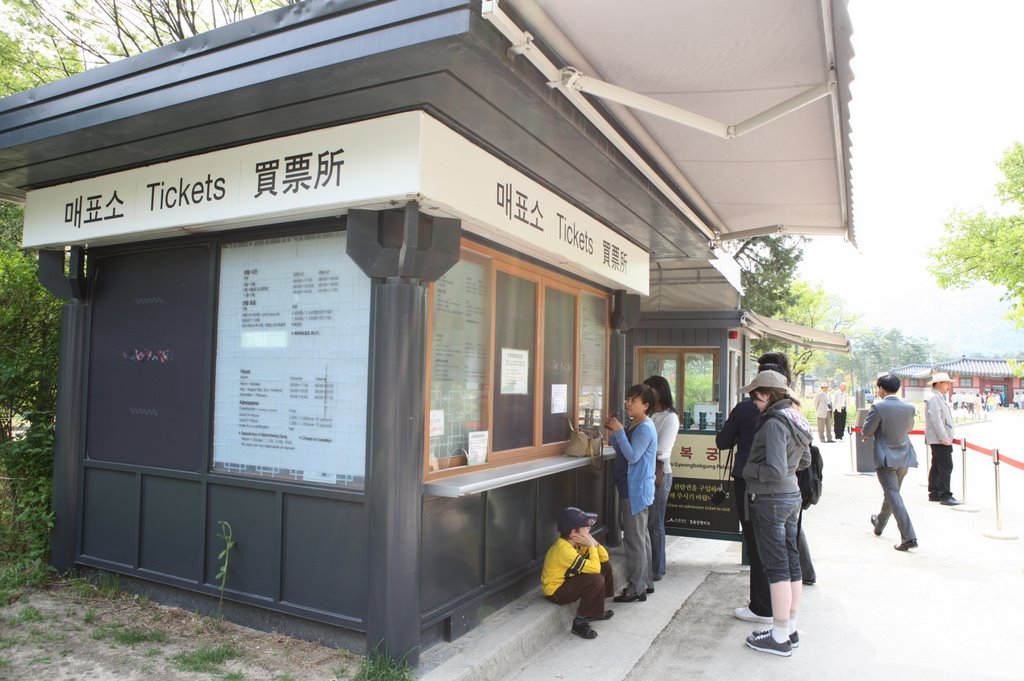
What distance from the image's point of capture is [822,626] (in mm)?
4988

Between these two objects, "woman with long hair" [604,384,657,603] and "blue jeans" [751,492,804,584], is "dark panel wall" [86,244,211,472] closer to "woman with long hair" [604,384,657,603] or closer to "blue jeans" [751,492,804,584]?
"woman with long hair" [604,384,657,603]

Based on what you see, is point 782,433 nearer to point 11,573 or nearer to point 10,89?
point 11,573

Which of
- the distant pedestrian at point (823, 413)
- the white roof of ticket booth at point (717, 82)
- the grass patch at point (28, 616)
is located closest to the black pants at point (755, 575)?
the white roof of ticket booth at point (717, 82)

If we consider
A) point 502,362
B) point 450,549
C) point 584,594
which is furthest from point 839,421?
point 450,549

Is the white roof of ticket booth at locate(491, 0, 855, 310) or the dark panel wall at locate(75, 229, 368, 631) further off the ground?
the white roof of ticket booth at locate(491, 0, 855, 310)

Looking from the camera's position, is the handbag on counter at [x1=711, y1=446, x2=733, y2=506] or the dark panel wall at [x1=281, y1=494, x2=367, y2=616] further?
the handbag on counter at [x1=711, y1=446, x2=733, y2=506]

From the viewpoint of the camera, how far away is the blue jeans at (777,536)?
4.39 metres

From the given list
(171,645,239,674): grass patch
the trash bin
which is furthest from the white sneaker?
the trash bin

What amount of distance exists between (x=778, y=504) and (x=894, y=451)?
11.8 feet

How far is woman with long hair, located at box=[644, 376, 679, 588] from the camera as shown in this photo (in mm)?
5668

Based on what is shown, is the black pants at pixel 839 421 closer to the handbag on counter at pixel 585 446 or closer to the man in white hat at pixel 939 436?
the man in white hat at pixel 939 436

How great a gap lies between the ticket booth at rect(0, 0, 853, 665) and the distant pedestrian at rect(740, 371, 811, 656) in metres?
1.49

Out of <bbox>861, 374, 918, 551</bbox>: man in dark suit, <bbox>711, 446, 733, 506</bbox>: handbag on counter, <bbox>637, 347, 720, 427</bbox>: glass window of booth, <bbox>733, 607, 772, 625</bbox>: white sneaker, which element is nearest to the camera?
<bbox>733, 607, 772, 625</bbox>: white sneaker

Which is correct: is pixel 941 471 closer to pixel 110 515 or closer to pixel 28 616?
pixel 110 515
